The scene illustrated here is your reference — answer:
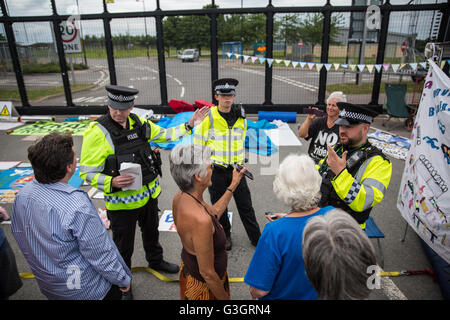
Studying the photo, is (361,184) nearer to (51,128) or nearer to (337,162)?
(337,162)

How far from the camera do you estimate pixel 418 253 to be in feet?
12.3

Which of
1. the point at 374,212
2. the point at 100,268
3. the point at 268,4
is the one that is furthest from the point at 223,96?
the point at 268,4

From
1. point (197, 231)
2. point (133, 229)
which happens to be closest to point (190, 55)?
point (133, 229)

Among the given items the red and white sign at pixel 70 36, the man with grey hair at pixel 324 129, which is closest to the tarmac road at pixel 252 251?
the man with grey hair at pixel 324 129

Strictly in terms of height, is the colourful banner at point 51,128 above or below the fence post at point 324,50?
below

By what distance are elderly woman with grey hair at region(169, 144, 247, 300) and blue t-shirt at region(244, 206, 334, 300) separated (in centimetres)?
35

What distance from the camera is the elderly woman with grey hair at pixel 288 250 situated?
166 centimetres

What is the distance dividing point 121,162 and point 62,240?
1078mm

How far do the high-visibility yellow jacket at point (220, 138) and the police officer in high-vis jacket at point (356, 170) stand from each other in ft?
3.83

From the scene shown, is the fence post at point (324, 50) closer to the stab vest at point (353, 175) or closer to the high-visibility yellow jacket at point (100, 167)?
the stab vest at point (353, 175)

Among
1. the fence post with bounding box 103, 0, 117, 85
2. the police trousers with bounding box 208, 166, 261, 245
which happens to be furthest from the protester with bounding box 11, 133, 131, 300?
the fence post with bounding box 103, 0, 117, 85

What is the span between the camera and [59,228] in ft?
5.90
